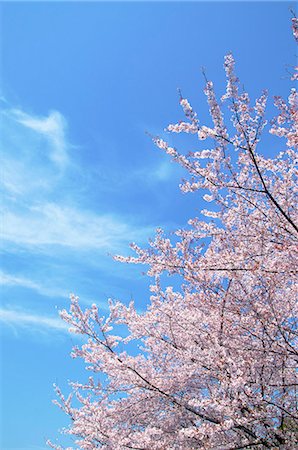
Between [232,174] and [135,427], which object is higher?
[232,174]

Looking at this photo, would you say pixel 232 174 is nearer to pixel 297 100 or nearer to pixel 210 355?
pixel 297 100

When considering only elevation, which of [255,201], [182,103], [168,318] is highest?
[182,103]

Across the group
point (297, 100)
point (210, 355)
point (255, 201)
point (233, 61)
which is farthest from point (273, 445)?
point (233, 61)

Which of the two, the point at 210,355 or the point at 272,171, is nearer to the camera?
the point at 272,171

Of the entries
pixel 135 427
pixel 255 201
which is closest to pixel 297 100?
pixel 255 201

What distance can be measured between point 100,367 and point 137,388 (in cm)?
88

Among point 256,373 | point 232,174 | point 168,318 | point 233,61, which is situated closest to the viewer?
point 233,61

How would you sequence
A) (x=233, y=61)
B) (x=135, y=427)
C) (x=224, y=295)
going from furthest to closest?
(x=135, y=427) < (x=224, y=295) < (x=233, y=61)

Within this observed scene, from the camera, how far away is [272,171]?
5410 mm

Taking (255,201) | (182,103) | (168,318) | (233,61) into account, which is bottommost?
(168,318)

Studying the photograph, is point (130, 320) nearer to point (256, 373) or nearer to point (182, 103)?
point (256, 373)

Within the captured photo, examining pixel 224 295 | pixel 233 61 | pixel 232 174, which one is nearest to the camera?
pixel 233 61

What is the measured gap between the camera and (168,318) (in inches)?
291

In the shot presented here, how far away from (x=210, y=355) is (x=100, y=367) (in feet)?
8.63
